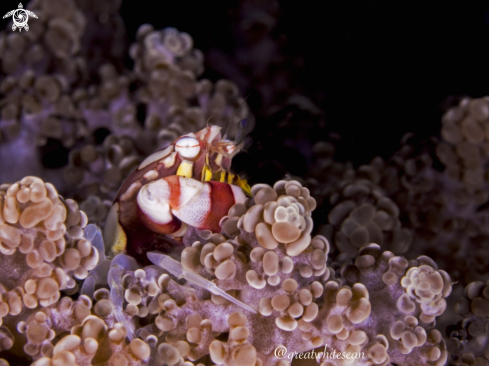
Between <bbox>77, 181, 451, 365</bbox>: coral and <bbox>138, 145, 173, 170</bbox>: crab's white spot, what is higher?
<bbox>138, 145, 173, 170</bbox>: crab's white spot

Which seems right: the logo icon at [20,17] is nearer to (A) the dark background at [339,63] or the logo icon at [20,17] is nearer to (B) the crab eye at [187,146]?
(A) the dark background at [339,63]

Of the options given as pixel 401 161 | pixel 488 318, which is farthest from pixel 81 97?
pixel 488 318

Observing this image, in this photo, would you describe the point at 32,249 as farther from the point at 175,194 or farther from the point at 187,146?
the point at 187,146

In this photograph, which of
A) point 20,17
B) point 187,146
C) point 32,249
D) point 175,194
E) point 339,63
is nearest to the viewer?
point 32,249

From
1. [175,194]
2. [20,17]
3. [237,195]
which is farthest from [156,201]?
[20,17]

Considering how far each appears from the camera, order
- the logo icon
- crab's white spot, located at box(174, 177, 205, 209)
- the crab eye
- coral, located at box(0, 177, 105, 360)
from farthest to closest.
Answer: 1. the logo icon
2. the crab eye
3. crab's white spot, located at box(174, 177, 205, 209)
4. coral, located at box(0, 177, 105, 360)

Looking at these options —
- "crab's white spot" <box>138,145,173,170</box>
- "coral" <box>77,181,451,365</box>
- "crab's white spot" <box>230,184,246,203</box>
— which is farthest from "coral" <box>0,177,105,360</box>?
"crab's white spot" <box>230,184,246,203</box>

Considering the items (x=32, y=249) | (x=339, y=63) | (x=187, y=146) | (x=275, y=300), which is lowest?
(x=275, y=300)

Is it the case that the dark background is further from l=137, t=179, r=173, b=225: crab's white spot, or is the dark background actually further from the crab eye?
l=137, t=179, r=173, b=225: crab's white spot
